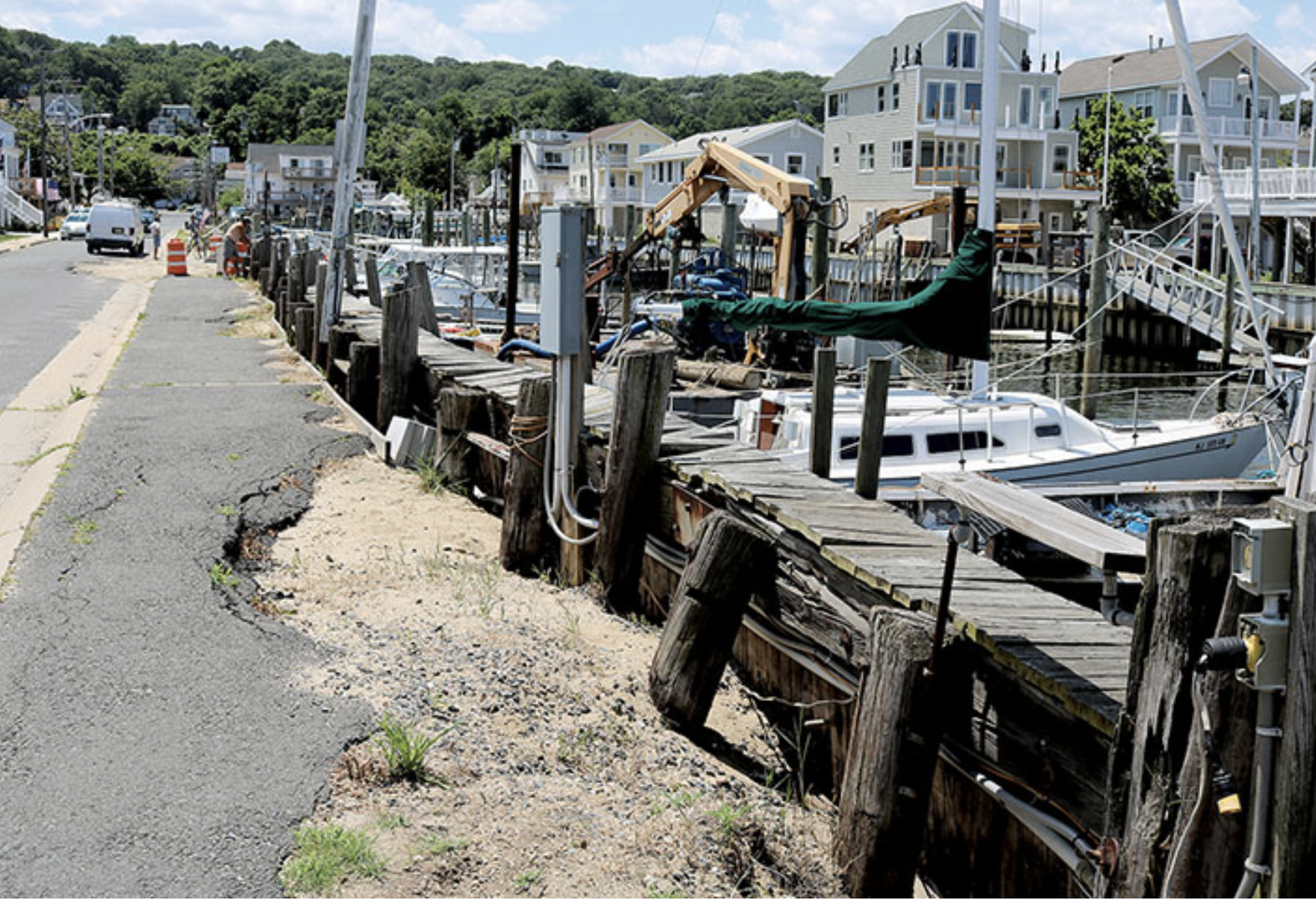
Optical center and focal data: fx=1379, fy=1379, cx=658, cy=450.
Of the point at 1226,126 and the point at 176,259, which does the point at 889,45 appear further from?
the point at 176,259

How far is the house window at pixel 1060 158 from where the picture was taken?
61.4 metres

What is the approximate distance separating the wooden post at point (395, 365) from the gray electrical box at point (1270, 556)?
1189 centimetres

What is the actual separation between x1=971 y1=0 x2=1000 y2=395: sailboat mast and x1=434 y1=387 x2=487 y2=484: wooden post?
820cm

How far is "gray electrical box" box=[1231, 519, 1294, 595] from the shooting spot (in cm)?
405

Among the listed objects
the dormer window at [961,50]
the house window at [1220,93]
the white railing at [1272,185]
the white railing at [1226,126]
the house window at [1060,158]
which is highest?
the dormer window at [961,50]

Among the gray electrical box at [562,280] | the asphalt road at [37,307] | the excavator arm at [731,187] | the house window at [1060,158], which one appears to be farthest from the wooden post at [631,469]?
the house window at [1060,158]

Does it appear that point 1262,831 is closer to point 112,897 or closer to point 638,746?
point 638,746

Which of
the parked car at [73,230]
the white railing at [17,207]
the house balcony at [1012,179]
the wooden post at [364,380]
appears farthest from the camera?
the white railing at [17,207]

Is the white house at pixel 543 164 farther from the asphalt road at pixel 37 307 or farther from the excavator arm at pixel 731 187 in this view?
the excavator arm at pixel 731 187

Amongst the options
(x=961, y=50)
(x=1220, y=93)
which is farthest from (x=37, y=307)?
(x=1220, y=93)

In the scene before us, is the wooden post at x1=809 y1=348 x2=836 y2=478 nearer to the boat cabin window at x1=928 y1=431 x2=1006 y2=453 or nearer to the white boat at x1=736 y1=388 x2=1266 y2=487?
the white boat at x1=736 y1=388 x2=1266 y2=487

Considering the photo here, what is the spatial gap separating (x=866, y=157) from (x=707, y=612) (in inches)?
2353

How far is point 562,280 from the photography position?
31.6 feet

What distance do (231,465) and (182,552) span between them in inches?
124
